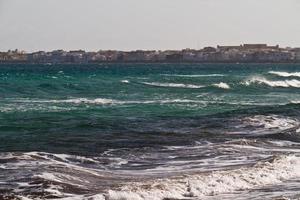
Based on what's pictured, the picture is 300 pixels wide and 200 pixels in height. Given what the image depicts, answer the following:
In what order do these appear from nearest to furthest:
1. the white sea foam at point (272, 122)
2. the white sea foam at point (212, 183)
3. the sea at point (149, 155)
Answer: the white sea foam at point (212, 183) → the sea at point (149, 155) → the white sea foam at point (272, 122)

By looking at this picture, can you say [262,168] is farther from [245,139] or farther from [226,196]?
[245,139]

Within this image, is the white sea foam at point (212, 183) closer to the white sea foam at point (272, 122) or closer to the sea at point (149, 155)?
the sea at point (149, 155)

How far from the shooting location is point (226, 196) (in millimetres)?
13242

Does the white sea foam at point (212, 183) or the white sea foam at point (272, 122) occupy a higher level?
the white sea foam at point (212, 183)

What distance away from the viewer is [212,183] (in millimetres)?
14188

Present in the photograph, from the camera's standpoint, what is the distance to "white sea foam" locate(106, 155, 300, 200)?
13.0 meters

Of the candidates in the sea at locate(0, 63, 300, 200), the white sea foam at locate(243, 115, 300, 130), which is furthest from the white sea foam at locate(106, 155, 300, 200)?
the white sea foam at locate(243, 115, 300, 130)

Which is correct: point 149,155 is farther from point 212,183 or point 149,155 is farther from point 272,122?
point 272,122

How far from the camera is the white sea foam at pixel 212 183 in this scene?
42.7 feet

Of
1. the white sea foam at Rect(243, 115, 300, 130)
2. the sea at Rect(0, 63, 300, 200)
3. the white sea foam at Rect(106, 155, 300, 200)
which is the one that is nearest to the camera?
the white sea foam at Rect(106, 155, 300, 200)

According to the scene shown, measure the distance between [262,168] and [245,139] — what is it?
554 cm

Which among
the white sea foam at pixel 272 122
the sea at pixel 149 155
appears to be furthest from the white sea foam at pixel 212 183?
the white sea foam at pixel 272 122

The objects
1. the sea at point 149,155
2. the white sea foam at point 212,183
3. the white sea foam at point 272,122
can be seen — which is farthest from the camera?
the white sea foam at point 272,122

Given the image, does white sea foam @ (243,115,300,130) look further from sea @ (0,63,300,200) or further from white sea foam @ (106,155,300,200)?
white sea foam @ (106,155,300,200)
